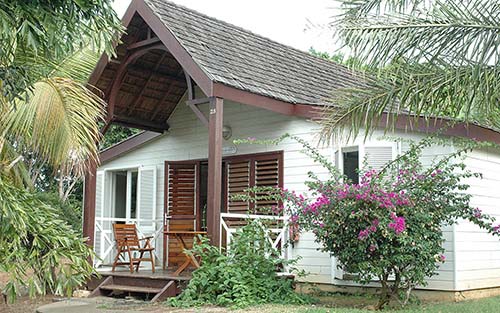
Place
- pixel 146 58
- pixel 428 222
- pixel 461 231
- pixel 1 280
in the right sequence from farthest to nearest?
1. pixel 1 280
2. pixel 146 58
3. pixel 461 231
4. pixel 428 222

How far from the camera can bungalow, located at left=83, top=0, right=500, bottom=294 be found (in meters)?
10.2

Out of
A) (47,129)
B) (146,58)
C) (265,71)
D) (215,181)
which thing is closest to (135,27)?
(146,58)

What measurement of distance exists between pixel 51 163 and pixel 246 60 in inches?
181

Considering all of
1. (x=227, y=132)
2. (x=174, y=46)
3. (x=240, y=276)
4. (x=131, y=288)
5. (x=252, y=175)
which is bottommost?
(x=131, y=288)

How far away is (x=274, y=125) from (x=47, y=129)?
502 centimetres

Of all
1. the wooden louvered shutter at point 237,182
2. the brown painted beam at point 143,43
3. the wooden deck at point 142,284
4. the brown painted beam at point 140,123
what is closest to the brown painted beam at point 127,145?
the brown painted beam at point 140,123

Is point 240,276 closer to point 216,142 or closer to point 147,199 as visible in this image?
point 216,142

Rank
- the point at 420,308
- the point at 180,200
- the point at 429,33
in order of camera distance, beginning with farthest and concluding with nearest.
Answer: the point at 180,200
the point at 420,308
the point at 429,33

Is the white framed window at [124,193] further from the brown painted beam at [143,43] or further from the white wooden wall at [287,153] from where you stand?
the brown painted beam at [143,43]

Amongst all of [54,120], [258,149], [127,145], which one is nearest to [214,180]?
[258,149]

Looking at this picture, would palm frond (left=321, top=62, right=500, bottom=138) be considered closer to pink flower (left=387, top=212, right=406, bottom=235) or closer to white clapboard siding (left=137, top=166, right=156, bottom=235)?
pink flower (left=387, top=212, right=406, bottom=235)

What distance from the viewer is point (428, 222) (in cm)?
881

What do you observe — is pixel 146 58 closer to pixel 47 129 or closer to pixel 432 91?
pixel 47 129

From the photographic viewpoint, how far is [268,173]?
11.9m
